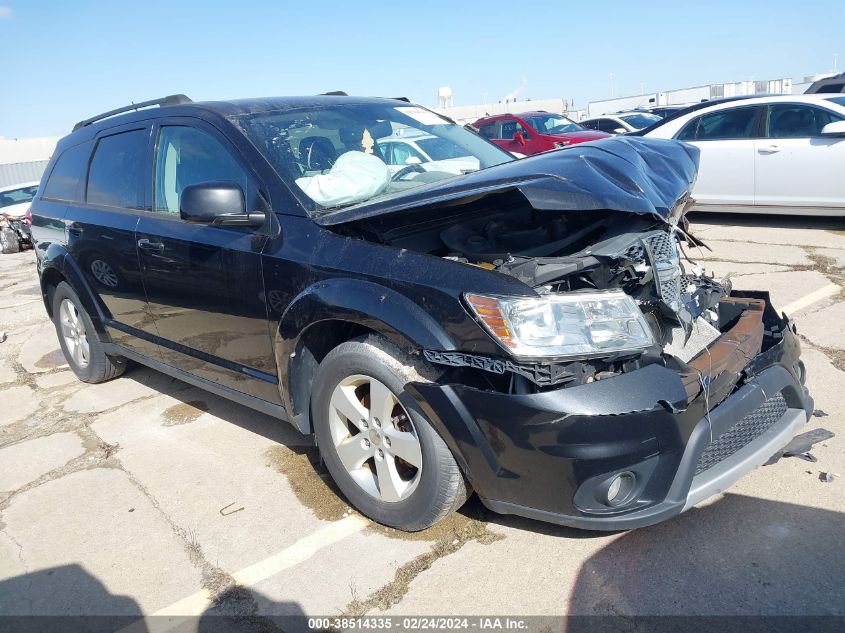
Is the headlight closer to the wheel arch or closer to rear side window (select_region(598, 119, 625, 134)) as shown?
the wheel arch

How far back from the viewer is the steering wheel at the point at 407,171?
11.7ft

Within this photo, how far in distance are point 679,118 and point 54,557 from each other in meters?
8.75

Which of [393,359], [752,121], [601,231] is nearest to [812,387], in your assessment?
[601,231]

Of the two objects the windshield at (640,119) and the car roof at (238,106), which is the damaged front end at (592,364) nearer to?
the car roof at (238,106)

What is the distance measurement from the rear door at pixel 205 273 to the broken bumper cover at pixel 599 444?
1.14m

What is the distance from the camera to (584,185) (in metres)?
2.54

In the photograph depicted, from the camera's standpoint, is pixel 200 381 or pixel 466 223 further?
pixel 200 381

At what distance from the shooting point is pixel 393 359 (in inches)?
106

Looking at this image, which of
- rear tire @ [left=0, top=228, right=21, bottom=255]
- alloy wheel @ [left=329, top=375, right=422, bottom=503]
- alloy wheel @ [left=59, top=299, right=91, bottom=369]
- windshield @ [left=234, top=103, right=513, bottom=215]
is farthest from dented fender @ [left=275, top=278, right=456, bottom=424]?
rear tire @ [left=0, top=228, right=21, bottom=255]

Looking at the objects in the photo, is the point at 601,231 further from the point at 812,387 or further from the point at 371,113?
the point at 812,387

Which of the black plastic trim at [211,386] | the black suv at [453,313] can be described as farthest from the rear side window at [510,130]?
the black plastic trim at [211,386]

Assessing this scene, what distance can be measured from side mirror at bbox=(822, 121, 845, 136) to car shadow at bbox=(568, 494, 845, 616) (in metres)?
6.34

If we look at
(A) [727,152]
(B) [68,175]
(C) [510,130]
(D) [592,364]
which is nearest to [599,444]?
(D) [592,364]

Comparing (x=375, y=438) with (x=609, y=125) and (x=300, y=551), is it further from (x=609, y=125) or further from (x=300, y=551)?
(x=609, y=125)
